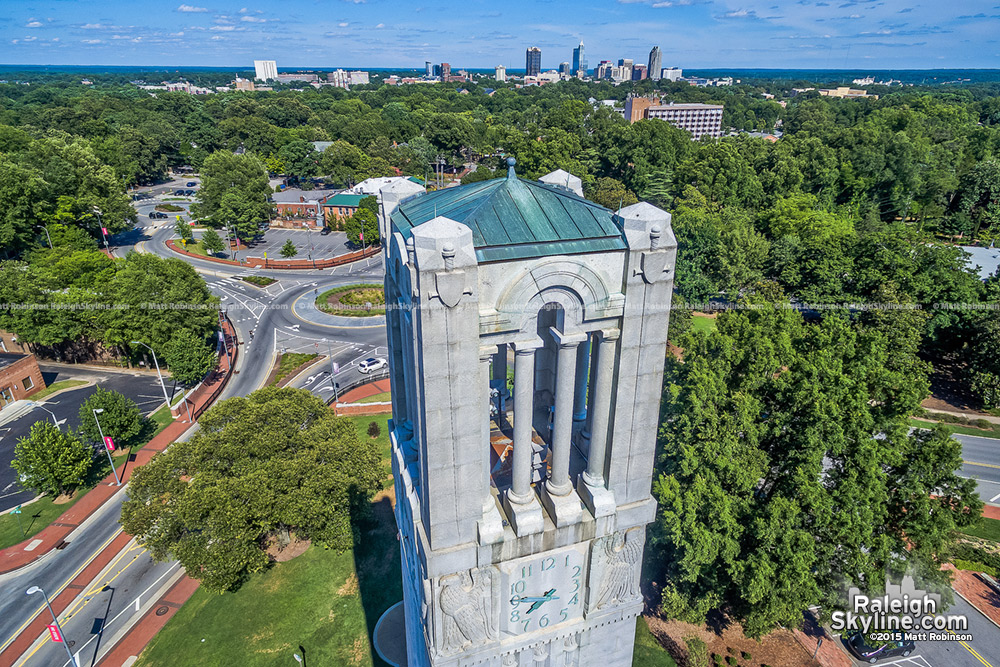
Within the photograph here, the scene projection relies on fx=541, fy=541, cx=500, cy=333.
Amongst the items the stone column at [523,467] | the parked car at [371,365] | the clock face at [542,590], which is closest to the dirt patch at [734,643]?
the clock face at [542,590]

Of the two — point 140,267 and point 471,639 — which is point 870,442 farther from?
point 140,267

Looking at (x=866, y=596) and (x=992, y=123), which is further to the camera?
(x=992, y=123)

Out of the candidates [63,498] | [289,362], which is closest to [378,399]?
[289,362]

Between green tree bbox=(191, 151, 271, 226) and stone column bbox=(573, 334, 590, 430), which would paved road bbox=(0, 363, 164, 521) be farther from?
stone column bbox=(573, 334, 590, 430)

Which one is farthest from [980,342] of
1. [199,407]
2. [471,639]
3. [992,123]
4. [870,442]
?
[992,123]

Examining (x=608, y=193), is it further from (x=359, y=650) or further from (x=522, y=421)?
(x=522, y=421)

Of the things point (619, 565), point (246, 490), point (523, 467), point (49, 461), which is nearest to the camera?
point (523, 467)
